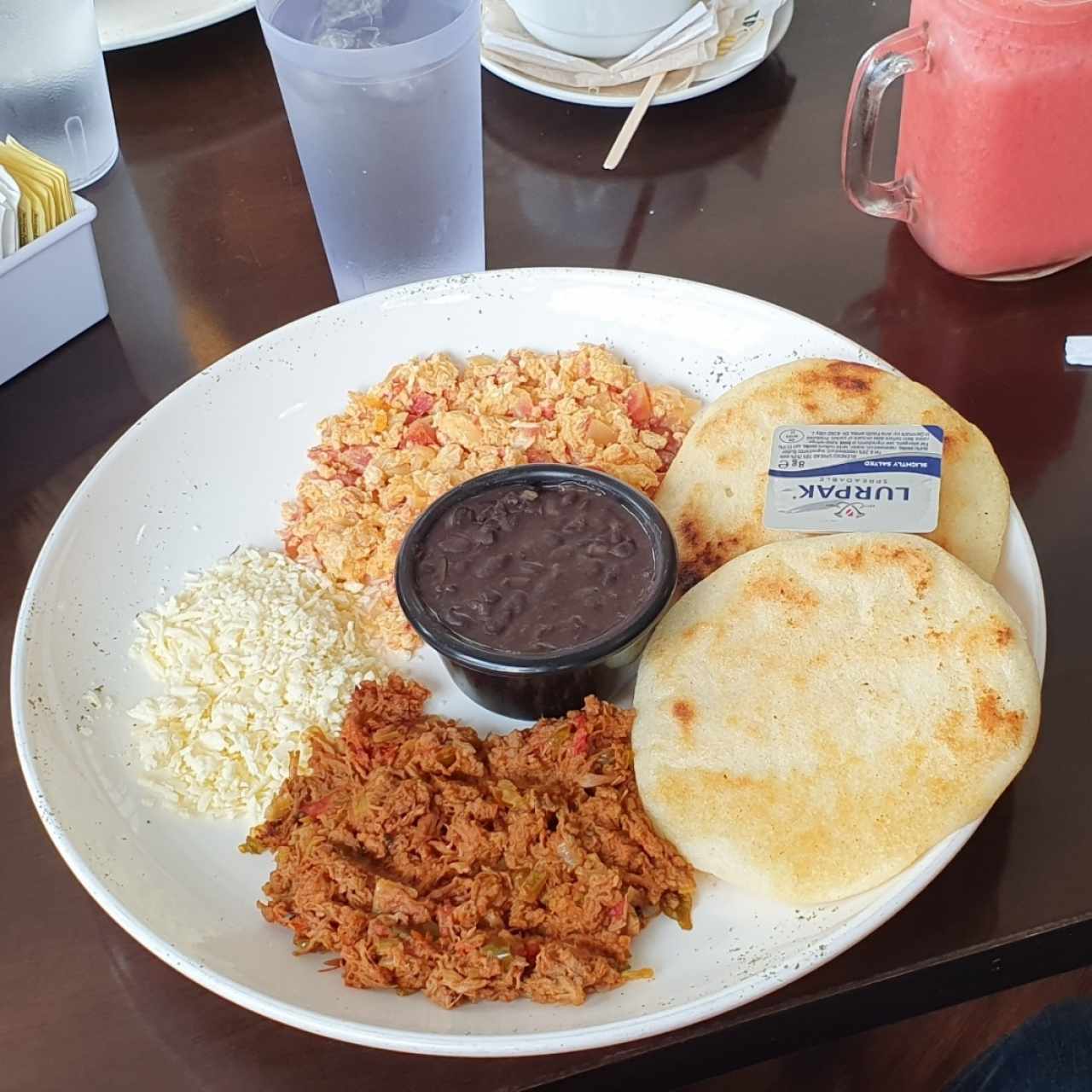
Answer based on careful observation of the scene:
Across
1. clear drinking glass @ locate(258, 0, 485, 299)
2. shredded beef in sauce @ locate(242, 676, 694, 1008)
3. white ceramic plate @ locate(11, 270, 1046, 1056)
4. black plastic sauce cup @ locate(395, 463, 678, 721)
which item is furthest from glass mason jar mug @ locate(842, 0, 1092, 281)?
shredded beef in sauce @ locate(242, 676, 694, 1008)

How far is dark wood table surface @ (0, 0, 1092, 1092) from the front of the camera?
125 cm

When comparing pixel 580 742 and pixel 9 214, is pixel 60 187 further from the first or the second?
pixel 580 742

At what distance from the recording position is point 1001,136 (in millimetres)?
1713

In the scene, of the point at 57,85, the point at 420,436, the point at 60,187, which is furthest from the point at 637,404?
the point at 57,85

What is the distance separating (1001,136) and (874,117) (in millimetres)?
205

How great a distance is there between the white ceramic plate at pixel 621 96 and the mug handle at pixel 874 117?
349mm

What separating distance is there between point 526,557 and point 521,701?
167 mm

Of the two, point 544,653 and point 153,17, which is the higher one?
point 153,17

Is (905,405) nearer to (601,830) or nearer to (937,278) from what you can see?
(937,278)

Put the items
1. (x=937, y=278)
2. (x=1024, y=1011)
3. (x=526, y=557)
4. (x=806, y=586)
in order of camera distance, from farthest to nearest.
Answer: (x=1024, y=1011) → (x=937, y=278) → (x=526, y=557) → (x=806, y=586)

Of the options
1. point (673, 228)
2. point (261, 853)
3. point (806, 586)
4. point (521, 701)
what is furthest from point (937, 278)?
point (261, 853)

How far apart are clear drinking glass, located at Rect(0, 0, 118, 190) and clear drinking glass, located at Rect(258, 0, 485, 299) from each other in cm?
48

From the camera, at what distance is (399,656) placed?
160cm

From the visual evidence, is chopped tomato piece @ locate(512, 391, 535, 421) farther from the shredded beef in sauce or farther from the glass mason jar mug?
the glass mason jar mug
